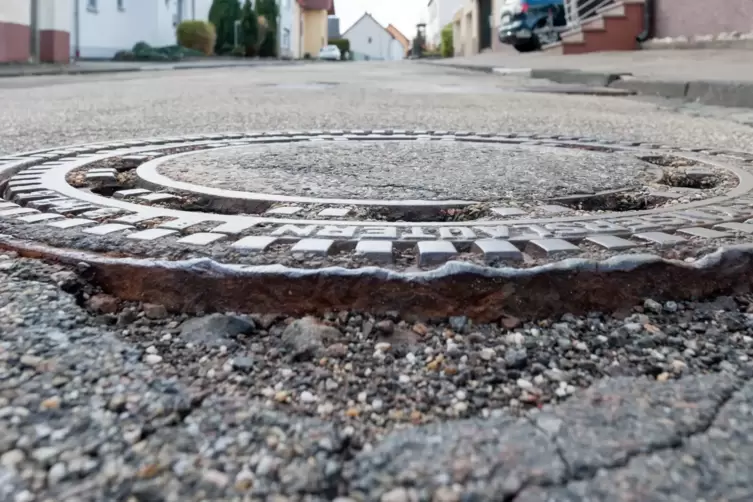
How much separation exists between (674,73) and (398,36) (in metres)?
74.4

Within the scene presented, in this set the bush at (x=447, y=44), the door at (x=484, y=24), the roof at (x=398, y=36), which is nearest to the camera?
the door at (x=484, y=24)

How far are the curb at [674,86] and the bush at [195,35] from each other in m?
19.0

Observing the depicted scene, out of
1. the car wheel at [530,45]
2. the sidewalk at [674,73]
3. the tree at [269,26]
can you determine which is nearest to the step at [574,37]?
the sidewalk at [674,73]

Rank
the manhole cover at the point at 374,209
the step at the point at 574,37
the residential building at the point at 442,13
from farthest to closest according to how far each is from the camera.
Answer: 1. the residential building at the point at 442,13
2. the step at the point at 574,37
3. the manhole cover at the point at 374,209

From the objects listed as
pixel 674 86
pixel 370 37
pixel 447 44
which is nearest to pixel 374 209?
pixel 674 86

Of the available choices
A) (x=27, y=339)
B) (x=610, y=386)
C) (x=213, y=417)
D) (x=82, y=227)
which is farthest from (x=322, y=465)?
(x=82, y=227)

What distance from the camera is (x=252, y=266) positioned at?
1.21 metres

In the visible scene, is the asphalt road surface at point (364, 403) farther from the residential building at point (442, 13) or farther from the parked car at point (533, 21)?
the residential building at point (442, 13)

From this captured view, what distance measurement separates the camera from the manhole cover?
1.25 m

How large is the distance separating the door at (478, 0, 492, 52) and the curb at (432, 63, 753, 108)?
17.8 metres

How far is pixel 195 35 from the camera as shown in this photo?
84.3 ft

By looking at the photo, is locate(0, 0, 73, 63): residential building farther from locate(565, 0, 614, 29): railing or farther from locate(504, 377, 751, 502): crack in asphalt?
locate(504, 377, 751, 502): crack in asphalt

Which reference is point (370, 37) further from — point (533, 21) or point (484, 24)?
point (533, 21)

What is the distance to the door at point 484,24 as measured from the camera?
86.4 feet
